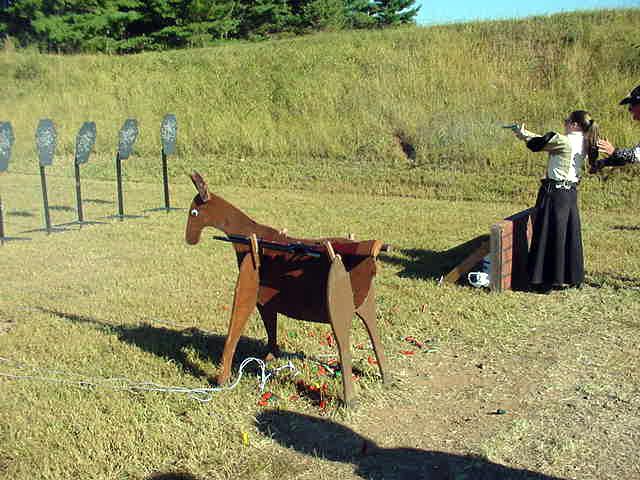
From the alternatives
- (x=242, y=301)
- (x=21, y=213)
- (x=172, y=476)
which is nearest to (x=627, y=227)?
(x=242, y=301)

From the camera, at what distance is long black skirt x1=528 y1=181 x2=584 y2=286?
7.18 meters

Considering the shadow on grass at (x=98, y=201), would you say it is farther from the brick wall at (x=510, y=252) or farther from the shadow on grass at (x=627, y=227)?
the shadow on grass at (x=627, y=227)

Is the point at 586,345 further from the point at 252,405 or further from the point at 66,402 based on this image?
the point at 66,402

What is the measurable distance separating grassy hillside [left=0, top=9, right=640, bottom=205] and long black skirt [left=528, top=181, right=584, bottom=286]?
225 inches

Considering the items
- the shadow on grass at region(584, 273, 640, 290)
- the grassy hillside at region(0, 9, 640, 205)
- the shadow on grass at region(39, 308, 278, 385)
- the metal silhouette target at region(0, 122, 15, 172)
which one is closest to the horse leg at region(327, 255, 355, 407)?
the shadow on grass at region(39, 308, 278, 385)

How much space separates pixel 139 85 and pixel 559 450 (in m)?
20.6

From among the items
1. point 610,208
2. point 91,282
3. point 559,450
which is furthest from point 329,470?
point 610,208

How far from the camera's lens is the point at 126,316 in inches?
264

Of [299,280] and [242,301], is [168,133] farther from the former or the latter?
[299,280]

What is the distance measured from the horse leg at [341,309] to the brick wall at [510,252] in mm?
3164

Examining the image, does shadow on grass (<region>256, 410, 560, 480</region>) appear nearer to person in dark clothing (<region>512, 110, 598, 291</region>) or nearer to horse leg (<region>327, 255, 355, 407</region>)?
horse leg (<region>327, 255, 355, 407</region>)

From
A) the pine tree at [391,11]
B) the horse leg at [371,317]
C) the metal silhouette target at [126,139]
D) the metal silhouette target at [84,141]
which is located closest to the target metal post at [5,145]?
the metal silhouette target at [84,141]

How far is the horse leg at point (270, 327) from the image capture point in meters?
5.10

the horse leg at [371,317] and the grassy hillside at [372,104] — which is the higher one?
the grassy hillside at [372,104]
